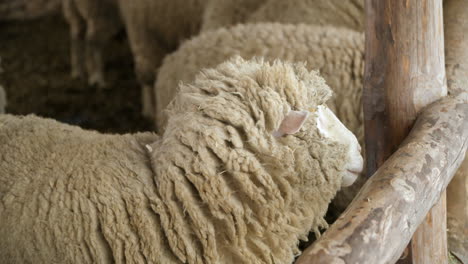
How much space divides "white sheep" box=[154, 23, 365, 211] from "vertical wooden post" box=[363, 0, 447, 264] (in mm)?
638

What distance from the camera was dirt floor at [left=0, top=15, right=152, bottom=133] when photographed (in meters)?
5.34

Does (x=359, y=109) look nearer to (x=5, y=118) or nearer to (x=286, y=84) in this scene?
(x=286, y=84)

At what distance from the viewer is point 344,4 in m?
3.81

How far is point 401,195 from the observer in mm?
1528

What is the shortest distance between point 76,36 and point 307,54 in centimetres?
436

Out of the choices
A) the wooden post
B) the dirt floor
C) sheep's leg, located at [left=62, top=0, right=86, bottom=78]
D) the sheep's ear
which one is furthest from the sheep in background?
the sheep's ear

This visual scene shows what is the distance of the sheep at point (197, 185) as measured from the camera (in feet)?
5.65

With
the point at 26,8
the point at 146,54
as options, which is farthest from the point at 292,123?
the point at 26,8

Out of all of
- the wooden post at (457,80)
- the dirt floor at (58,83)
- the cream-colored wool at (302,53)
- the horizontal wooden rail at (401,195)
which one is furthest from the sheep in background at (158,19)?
the horizontal wooden rail at (401,195)

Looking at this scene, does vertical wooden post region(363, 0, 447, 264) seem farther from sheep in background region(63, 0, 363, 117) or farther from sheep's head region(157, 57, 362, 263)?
sheep in background region(63, 0, 363, 117)

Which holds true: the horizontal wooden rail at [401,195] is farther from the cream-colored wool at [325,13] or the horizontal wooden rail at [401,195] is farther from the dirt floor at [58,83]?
the dirt floor at [58,83]

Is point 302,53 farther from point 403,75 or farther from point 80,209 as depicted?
point 80,209

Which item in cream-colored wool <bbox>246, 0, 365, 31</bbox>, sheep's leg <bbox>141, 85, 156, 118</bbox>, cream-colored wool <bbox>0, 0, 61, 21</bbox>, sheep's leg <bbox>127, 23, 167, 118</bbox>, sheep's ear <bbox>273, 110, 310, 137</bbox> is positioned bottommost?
sheep's leg <bbox>141, 85, 156, 118</bbox>

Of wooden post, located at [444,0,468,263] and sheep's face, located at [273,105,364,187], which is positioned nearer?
sheep's face, located at [273,105,364,187]
